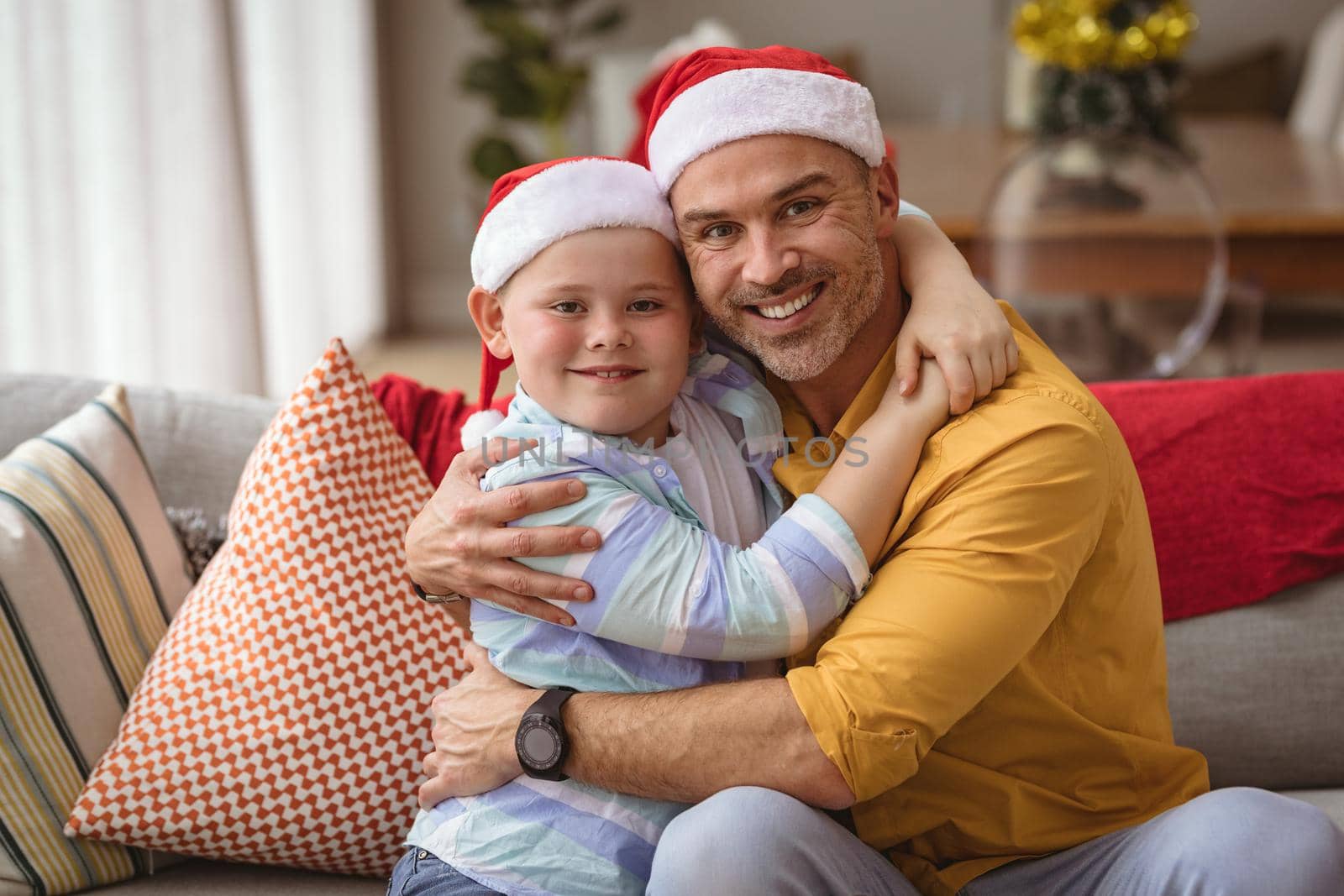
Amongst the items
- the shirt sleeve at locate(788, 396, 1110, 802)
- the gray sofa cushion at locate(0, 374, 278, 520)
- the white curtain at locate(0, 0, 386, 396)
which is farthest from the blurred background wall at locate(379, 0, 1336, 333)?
the shirt sleeve at locate(788, 396, 1110, 802)

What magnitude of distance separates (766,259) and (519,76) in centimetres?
490

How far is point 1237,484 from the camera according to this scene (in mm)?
1824

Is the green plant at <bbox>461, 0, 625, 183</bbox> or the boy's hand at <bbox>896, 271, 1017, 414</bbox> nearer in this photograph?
the boy's hand at <bbox>896, 271, 1017, 414</bbox>

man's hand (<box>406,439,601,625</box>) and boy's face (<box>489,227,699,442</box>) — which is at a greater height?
boy's face (<box>489,227,699,442</box>)

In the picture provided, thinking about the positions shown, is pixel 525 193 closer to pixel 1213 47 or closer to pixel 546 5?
pixel 546 5

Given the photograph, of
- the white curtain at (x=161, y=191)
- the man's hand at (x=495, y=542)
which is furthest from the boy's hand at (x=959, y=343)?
the white curtain at (x=161, y=191)

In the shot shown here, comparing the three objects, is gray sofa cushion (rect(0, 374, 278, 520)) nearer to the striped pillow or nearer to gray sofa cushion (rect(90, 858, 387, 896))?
the striped pillow

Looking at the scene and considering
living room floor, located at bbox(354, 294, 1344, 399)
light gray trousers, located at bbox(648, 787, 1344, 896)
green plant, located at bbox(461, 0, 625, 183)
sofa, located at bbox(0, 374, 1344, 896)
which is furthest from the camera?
green plant, located at bbox(461, 0, 625, 183)

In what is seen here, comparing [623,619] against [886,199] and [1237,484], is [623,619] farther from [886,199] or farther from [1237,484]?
[1237,484]

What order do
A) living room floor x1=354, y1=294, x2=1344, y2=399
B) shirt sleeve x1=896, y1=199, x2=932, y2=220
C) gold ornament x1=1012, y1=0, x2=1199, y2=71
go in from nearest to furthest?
1. shirt sleeve x1=896, y1=199, x2=932, y2=220
2. gold ornament x1=1012, y1=0, x2=1199, y2=71
3. living room floor x1=354, y1=294, x2=1344, y2=399

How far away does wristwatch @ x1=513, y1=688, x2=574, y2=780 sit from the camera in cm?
135

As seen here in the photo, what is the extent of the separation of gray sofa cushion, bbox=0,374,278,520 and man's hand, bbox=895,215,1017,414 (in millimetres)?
1039

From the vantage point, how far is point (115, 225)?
306 cm

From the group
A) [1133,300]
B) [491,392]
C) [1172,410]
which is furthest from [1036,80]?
[491,392]
